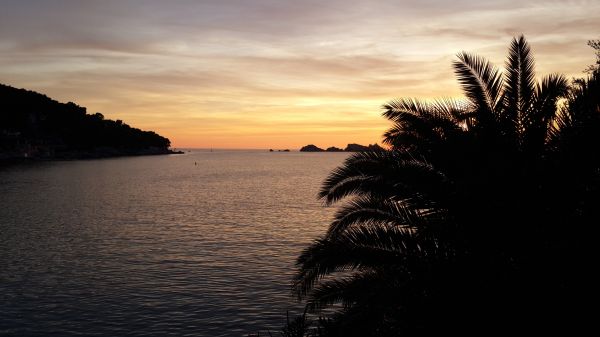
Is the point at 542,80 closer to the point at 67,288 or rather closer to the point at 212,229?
the point at 67,288

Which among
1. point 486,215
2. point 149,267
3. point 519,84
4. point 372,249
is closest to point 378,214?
point 372,249

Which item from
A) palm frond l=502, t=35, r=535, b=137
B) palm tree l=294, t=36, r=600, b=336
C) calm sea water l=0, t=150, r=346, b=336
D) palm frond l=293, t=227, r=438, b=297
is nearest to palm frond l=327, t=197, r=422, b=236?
palm tree l=294, t=36, r=600, b=336

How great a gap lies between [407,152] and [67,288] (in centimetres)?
2255

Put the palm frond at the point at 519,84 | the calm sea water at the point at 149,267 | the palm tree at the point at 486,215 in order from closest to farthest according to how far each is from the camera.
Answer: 1. the palm tree at the point at 486,215
2. the palm frond at the point at 519,84
3. the calm sea water at the point at 149,267

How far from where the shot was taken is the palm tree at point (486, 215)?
22.9 feet

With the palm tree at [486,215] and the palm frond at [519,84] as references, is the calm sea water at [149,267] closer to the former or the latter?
the palm tree at [486,215]

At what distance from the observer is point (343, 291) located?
921 centimetres

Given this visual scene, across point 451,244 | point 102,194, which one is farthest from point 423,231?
point 102,194

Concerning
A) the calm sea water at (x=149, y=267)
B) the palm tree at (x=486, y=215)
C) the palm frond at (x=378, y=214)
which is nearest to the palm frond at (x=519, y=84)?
the palm tree at (x=486, y=215)

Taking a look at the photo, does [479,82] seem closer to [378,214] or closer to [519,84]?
[519,84]

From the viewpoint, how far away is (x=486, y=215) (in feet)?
A: 24.3

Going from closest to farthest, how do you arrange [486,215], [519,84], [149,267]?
1. [486,215]
2. [519,84]
3. [149,267]

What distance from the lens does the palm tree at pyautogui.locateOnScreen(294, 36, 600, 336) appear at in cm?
698

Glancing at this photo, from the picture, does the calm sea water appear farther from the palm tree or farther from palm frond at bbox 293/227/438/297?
the palm tree
